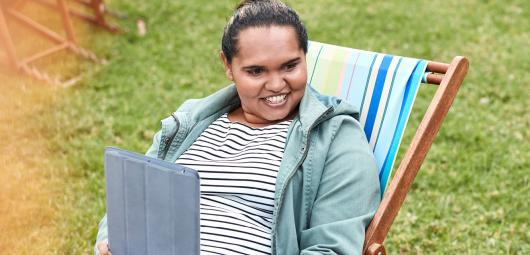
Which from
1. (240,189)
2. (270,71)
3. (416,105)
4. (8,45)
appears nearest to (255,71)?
(270,71)

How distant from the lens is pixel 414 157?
2.40m

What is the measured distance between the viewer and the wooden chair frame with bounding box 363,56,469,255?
226cm

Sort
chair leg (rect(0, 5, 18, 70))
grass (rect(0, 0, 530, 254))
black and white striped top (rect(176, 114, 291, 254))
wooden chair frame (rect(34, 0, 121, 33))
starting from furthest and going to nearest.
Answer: wooden chair frame (rect(34, 0, 121, 33)), chair leg (rect(0, 5, 18, 70)), grass (rect(0, 0, 530, 254)), black and white striped top (rect(176, 114, 291, 254))

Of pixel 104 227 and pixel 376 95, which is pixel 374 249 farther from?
pixel 104 227

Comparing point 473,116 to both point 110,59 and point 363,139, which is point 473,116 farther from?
point 110,59

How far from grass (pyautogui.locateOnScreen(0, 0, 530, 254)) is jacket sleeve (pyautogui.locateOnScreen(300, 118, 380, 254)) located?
1.48 metres

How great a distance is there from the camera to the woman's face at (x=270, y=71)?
7.84 ft

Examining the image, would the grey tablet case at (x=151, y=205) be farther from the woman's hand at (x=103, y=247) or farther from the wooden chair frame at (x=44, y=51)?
the wooden chair frame at (x=44, y=51)

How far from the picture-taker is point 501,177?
4289mm

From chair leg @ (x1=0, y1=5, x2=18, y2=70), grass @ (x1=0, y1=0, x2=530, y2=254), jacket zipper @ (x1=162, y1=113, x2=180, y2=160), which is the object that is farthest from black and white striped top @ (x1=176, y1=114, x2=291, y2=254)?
chair leg @ (x1=0, y1=5, x2=18, y2=70)

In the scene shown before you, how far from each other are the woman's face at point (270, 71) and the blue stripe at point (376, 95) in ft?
1.39

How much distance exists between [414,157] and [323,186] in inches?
14.6

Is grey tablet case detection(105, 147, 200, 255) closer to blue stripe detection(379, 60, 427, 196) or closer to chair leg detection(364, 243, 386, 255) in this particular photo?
chair leg detection(364, 243, 386, 255)

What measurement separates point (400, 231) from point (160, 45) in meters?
4.05
